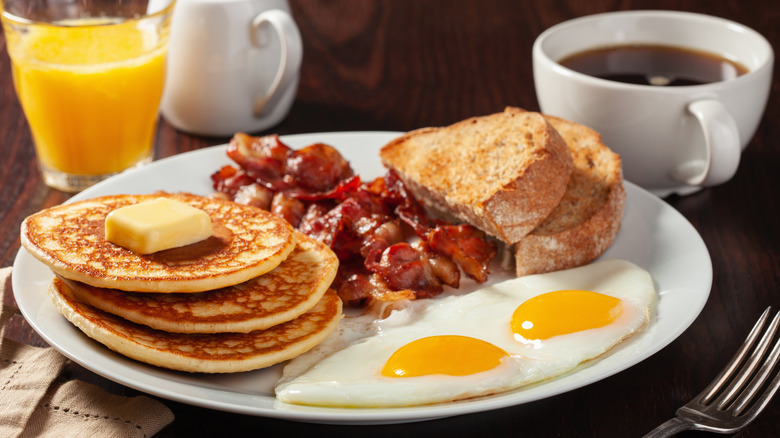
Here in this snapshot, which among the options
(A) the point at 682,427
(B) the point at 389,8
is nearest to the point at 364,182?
(A) the point at 682,427

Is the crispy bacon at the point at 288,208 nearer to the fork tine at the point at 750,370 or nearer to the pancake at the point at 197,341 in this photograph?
the pancake at the point at 197,341

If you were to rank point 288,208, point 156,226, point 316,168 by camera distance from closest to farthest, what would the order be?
1. point 156,226
2. point 288,208
3. point 316,168

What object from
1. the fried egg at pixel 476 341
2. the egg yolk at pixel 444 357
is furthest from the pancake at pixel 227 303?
the egg yolk at pixel 444 357

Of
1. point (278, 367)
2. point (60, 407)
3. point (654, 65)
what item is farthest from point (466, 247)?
point (654, 65)

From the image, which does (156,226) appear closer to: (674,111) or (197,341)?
(197,341)

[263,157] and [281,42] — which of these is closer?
[263,157]
